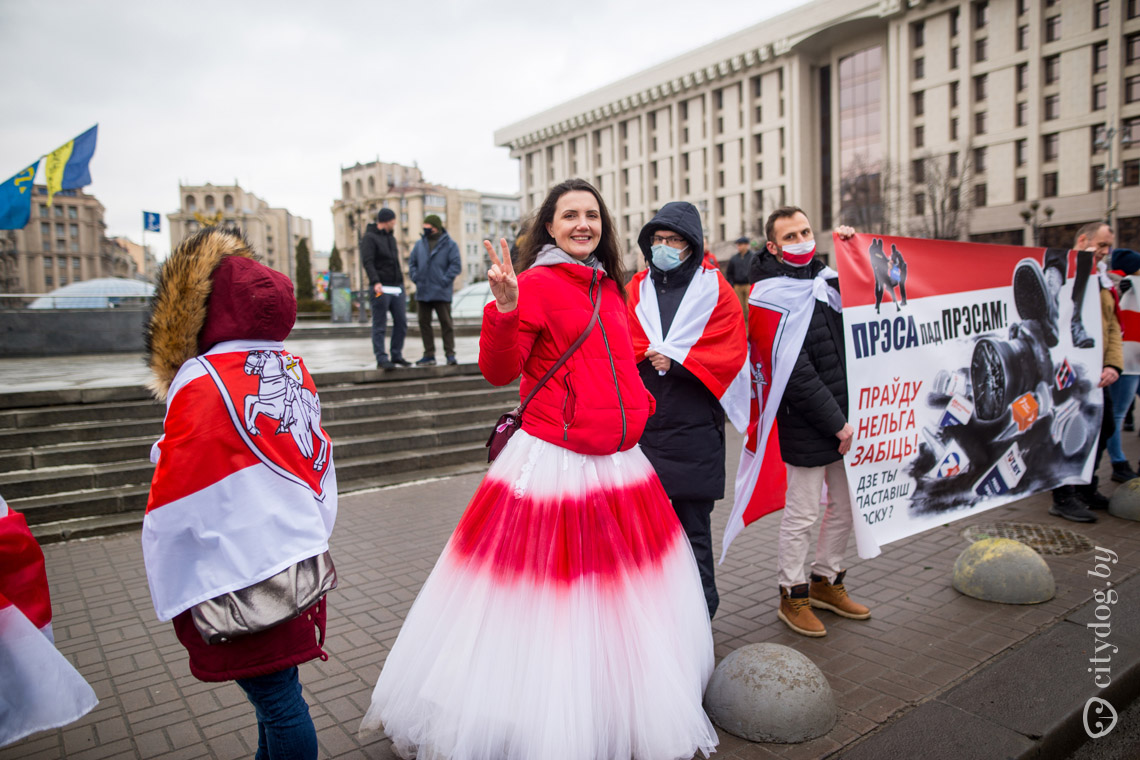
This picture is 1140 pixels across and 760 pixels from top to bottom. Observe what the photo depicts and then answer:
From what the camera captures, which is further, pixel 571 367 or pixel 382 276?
pixel 382 276

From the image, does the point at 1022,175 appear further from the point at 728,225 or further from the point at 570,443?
the point at 570,443

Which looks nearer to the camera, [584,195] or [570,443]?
[570,443]

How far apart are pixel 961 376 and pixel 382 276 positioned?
23.0ft

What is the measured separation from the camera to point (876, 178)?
55.3m

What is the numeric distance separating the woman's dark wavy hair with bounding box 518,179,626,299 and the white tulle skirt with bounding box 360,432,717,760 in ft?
2.60

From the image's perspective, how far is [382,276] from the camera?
9664mm

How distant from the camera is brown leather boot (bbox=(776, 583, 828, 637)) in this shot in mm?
3909

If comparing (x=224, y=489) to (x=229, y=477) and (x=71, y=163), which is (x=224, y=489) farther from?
(x=71, y=163)

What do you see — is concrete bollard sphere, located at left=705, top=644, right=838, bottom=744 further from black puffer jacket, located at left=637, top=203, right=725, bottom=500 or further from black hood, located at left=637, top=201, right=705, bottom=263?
black hood, located at left=637, top=201, right=705, bottom=263

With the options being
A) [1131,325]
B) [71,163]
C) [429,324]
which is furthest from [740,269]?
[71,163]

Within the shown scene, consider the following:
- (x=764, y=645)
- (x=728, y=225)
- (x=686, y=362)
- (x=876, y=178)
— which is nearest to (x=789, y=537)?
(x=764, y=645)

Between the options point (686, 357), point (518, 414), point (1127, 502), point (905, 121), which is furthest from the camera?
point (905, 121)

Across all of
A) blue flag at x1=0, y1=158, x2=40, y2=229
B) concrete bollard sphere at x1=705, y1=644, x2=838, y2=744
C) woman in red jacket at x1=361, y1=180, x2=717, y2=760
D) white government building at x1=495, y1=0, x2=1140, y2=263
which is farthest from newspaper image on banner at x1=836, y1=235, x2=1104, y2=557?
white government building at x1=495, y1=0, x2=1140, y2=263

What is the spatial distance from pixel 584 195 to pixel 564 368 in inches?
28.0
